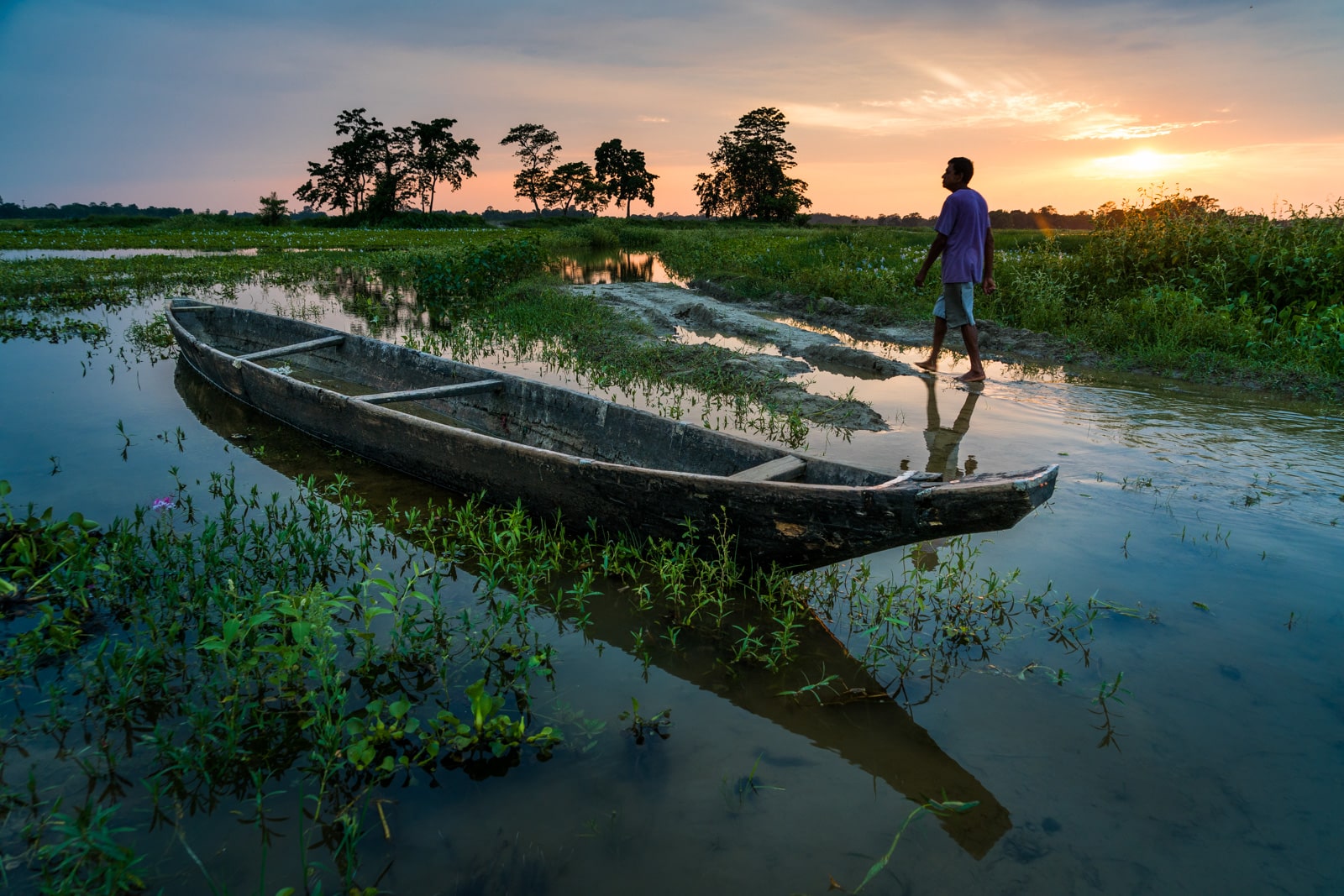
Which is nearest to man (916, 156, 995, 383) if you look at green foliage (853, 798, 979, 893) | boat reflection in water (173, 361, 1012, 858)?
boat reflection in water (173, 361, 1012, 858)

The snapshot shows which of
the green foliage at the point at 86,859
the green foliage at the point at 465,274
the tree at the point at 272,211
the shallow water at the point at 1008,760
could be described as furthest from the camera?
the tree at the point at 272,211

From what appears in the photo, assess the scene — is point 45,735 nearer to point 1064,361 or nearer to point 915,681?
point 915,681

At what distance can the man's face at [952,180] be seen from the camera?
7.31 meters

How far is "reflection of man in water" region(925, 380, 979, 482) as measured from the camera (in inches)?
195

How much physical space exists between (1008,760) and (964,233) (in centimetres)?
619

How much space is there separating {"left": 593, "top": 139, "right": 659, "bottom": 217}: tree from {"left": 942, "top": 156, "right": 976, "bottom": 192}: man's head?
60872 millimetres

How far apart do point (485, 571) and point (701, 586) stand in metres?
1.18

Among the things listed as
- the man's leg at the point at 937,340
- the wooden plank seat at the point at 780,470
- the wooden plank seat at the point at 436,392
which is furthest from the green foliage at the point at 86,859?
the man's leg at the point at 937,340

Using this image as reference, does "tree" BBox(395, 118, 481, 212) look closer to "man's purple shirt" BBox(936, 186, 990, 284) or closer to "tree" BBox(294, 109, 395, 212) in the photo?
"tree" BBox(294, 109, 395, 212)

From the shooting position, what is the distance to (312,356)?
7738 mm

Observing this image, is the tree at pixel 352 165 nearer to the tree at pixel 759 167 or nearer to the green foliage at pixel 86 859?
the tree at pixel 759 167

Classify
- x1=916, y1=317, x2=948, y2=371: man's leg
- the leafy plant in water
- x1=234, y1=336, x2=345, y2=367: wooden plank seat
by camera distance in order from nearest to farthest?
the leafy plant in water
x1=234, y1=336, x2=345, y2=367: wooden plank seat
x1=916, y1=317, x2=948, y2=371: man's leg

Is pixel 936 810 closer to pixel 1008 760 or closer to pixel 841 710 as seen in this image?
pixel 1008 760

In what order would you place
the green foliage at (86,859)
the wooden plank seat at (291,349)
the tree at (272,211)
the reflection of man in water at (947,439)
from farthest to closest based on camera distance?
the tree at (272,211) → the wooden plank seat at (291,349) → the reflection of man in water at (947,439) → the green foliage at (86,859)
